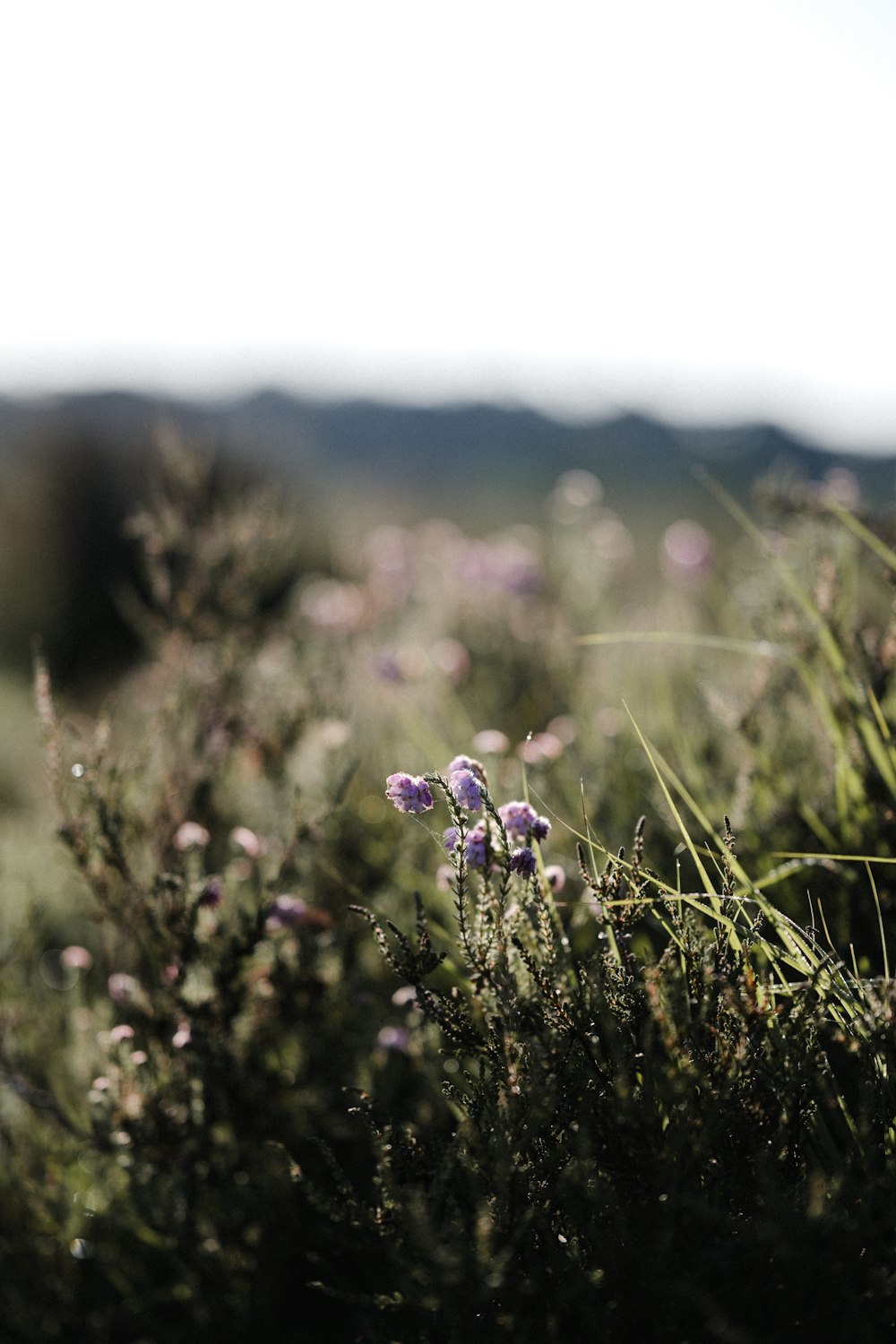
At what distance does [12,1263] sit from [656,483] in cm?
5852

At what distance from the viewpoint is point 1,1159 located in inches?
82.2

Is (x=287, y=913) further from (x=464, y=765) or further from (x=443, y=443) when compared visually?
(x=443, y=443)

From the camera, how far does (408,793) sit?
4.58ft

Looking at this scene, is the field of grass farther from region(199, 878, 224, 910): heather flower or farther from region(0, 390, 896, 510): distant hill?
region(0, 390, 896, 510): distant hill

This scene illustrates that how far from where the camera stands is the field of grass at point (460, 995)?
1331mm

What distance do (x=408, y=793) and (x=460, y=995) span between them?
0.43 metres

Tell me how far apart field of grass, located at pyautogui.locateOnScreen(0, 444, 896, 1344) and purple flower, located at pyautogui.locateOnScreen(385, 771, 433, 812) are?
23 mm

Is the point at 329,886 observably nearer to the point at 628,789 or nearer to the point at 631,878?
the point at 628,789

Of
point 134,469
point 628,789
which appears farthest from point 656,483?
point 628,789

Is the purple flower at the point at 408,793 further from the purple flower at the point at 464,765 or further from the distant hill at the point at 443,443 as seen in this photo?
the distant hill at the point at 443,443

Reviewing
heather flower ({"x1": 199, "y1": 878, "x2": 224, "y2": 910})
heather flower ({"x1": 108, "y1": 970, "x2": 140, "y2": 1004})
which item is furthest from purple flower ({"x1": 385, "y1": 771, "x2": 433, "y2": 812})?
heather flower ({"x1": 108, "y1": 970, "x2": 140, "y2": 1004})

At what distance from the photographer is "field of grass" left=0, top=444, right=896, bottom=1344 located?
1.33m

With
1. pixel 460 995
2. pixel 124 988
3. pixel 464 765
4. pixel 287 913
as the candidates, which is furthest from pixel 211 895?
pixel 464 765

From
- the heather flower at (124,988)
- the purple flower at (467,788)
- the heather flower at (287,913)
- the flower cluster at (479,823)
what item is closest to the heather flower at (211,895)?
the heather flower at (287,913)
